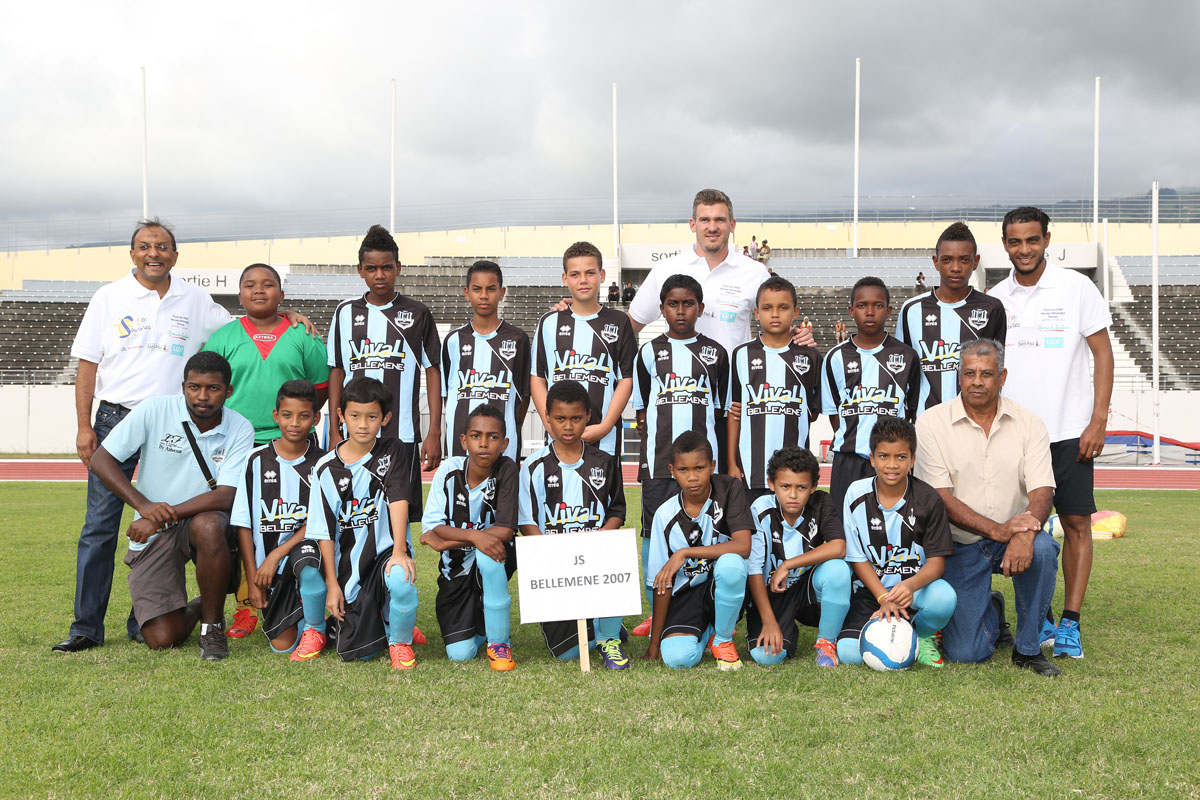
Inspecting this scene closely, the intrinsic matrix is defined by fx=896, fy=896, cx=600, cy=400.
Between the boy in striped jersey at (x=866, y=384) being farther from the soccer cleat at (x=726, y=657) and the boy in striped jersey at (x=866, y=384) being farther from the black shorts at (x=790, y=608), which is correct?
the soccer cleat at (x=726, y=657)

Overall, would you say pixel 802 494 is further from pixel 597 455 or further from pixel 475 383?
pixel 475 383

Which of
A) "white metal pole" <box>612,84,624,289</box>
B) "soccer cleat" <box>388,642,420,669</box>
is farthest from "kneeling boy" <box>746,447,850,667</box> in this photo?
"white metal pole" <box>612,84,624,289</box>

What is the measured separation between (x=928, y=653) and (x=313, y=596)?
2.90 metres

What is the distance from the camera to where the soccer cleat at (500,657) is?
402cm

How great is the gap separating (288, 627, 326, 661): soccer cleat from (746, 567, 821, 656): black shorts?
2.06 m

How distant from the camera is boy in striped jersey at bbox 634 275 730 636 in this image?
4.75 metres

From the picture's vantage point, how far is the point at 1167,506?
11.3 metres

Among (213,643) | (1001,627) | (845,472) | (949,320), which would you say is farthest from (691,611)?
(213,643)

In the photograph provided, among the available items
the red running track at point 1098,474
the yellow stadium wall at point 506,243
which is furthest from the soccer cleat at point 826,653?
the yellow stadium wall at point 506,243

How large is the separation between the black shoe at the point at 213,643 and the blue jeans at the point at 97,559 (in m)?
0.56

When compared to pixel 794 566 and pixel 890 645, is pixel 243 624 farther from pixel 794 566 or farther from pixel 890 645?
pixel 890 645

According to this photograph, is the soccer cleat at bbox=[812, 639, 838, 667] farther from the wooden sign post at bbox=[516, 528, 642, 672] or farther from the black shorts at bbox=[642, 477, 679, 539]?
the black shorts at bbox=[642, 477, 679, 539]

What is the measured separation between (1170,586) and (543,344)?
447 cm

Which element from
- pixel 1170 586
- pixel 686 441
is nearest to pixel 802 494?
pixel 686 441
